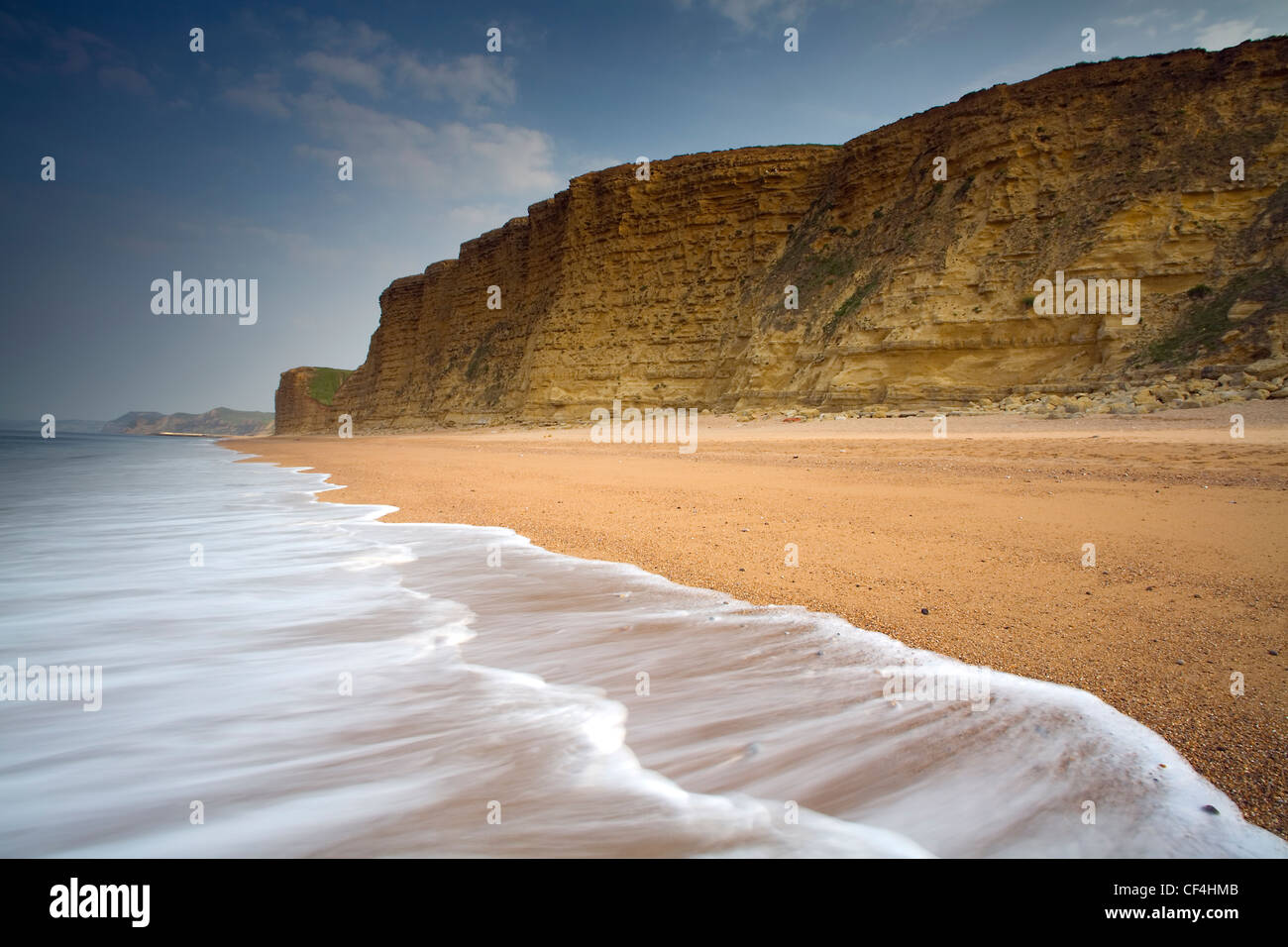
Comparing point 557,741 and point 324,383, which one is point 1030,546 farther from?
point 324,383

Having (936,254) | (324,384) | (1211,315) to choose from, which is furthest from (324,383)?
(1211,315)

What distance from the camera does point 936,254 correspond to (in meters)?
23.4

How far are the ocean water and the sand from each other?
228 millimetres

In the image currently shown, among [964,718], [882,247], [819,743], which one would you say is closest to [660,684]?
[819,743]

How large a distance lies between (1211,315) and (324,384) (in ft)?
289

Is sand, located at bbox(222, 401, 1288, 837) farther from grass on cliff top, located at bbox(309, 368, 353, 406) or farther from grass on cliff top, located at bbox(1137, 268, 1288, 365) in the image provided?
grass on cliff top, located at bbox(309, 368, 353, 406)

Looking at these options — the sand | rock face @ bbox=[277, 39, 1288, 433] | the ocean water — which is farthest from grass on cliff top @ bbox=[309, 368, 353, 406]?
the ocean water

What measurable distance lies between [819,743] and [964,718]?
0.53 meters

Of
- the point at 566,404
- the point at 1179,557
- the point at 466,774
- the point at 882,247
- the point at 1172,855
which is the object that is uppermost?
the point at 882,247

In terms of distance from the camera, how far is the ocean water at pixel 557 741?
67.1 inches
